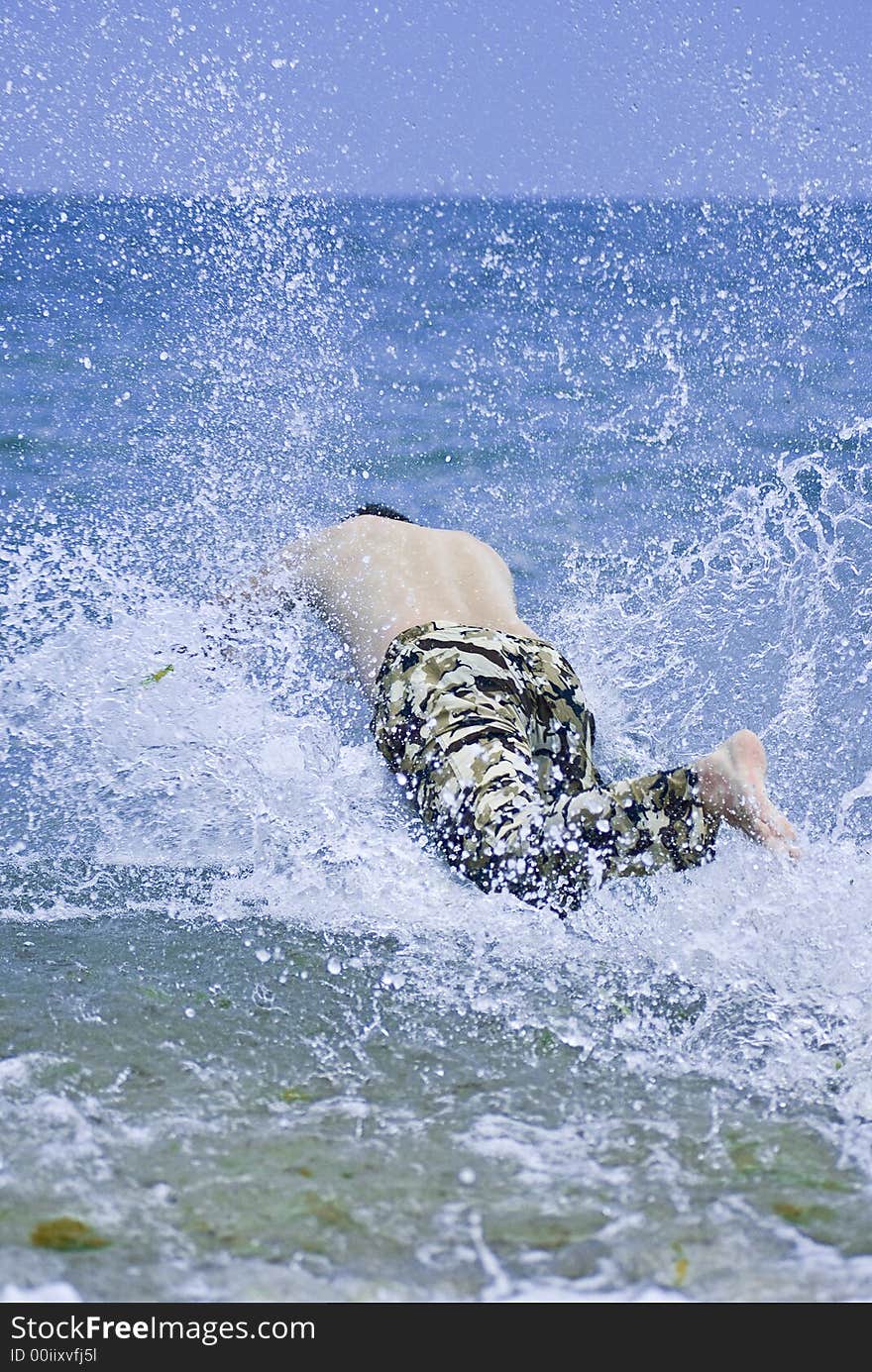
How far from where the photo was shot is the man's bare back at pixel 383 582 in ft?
13.6

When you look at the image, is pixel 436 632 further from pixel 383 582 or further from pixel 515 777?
pixel 515 777

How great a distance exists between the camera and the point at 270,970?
9.95ft

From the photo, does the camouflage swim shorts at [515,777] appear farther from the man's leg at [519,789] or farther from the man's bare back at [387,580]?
the man's bare back at [387,580]

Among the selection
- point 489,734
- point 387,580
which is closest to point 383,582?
point 387,580

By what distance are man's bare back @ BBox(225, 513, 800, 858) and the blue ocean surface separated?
0.20 m

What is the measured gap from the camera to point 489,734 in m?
3.42

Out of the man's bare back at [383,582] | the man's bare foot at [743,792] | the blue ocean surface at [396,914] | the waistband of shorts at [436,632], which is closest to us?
the blue ocean surface at [396,914]

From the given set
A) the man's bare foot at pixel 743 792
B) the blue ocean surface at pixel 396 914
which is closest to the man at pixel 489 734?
the man's bare foot at pixel 743 792

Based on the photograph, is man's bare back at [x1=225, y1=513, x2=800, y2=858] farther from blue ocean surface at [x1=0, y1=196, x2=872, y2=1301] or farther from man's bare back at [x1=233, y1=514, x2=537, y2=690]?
blue ocean surface at [x1=0, y1=196, x2=872, y2=1301]

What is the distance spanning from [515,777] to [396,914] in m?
0.46

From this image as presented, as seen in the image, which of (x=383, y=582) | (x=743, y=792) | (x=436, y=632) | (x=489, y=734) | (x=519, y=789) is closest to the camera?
(x=743, y=792)

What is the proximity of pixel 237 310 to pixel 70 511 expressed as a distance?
5679 mm

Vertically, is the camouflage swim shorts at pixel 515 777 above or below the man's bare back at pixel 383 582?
below
